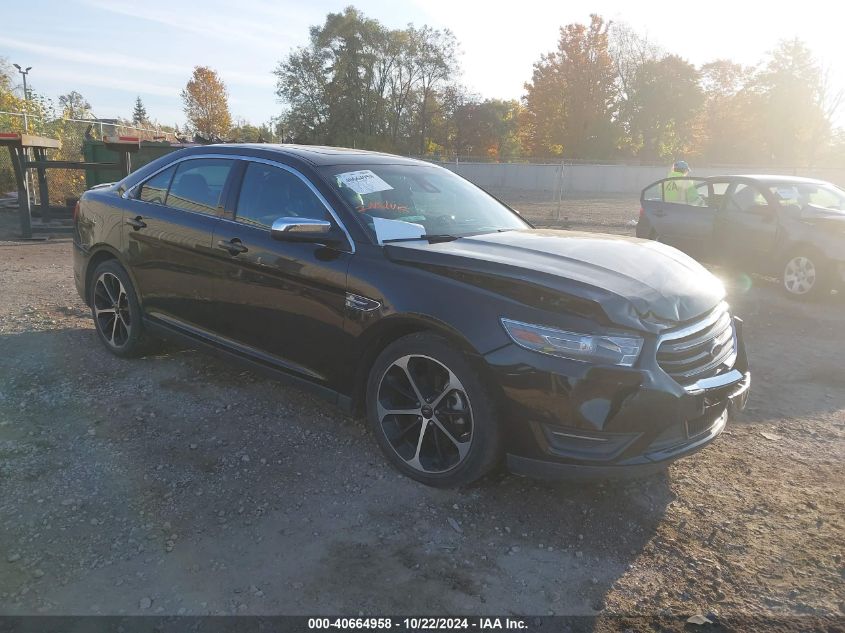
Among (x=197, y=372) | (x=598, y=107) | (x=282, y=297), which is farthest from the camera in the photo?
(x=598, y=107)

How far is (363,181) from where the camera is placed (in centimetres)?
381

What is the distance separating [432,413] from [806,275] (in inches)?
265

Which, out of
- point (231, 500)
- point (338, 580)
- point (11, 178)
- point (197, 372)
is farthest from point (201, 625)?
point (11, 178)

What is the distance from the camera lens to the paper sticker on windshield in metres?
3.71

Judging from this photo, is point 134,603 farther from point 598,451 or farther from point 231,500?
point 598,451

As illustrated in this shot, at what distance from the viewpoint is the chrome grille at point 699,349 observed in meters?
2.82

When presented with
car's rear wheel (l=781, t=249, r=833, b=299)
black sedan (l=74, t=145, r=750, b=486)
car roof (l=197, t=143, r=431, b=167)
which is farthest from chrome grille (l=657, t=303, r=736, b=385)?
car's rear wheel (l=781, t=249, r=833, b=299)

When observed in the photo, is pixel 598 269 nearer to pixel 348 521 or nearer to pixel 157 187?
pixel 348 521

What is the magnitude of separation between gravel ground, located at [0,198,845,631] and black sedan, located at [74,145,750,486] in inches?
14.1

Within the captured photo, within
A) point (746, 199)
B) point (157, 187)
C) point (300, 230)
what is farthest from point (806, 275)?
point (157, 187)

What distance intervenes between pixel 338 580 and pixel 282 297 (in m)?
1.71

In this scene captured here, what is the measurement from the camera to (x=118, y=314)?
4.93 metres

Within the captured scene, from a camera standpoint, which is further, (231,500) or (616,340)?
(231,500)

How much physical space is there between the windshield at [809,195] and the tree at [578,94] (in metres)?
42.8
